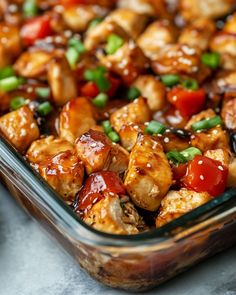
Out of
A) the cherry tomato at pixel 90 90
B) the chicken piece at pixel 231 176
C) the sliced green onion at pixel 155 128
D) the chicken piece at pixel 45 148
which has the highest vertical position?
the chicken piece at pixel 45 148

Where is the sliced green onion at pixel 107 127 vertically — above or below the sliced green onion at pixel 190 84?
above

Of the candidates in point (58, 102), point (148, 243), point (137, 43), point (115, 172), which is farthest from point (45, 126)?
point (148, 243)

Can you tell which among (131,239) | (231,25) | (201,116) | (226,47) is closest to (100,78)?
(201,116)

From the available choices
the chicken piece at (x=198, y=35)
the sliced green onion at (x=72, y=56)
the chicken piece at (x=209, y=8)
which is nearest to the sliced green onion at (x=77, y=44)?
the sliced green onion at (x=72, y=56)

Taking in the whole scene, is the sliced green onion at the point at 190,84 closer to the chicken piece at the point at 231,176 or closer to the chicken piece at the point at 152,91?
the chicken piece at the point at 152,91

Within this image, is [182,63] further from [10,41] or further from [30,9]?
[30,9]

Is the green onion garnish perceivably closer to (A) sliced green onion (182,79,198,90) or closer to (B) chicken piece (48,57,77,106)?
(B) chicken piece (48,57,77,106)
